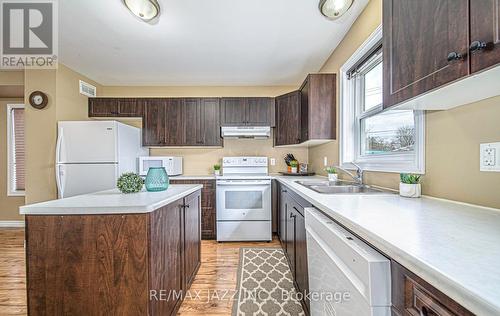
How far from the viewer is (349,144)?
2447 millimetres

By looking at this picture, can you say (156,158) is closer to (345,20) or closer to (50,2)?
(50,2)

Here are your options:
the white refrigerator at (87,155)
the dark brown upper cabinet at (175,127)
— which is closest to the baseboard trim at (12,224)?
the white refrigerator at (87,155)

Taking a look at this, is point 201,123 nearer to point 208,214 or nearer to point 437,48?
point 208,214

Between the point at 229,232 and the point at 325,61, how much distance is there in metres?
2.67

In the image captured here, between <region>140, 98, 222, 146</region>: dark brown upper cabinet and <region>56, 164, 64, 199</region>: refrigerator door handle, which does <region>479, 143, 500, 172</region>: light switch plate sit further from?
<region>56, 164, 64, 199</region>: refrigerator door handle

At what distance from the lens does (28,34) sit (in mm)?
2389

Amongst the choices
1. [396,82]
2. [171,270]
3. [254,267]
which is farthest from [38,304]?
[396,82]

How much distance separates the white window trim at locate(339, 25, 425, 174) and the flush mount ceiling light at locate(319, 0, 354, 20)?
1.03ft

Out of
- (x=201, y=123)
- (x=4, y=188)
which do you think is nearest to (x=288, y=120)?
(x=201, y=123)

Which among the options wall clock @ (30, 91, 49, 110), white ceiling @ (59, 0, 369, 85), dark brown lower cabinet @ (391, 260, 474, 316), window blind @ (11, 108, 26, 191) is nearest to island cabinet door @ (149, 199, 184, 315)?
dark brown lower cabinet @ (391, 260, 474, 316)

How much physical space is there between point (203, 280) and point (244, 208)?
1.21 m

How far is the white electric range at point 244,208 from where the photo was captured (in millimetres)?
3277

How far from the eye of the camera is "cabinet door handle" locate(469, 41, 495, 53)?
0.65 meters

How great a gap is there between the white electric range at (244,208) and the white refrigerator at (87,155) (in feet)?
4.70
